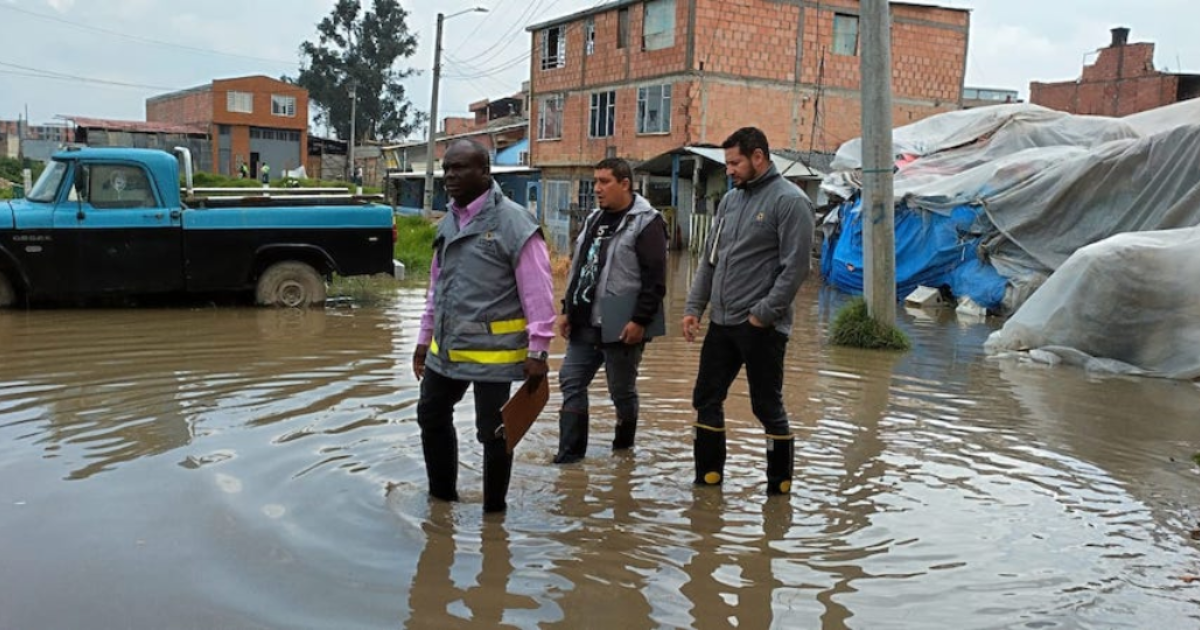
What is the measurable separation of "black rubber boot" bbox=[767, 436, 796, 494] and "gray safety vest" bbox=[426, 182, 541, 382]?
4.52ft

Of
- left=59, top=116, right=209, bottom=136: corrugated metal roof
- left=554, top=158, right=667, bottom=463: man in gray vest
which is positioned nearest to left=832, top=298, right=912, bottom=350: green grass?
left=554, top=158, right=667, bottom=463: man in gray vest

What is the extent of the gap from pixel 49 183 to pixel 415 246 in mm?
9383

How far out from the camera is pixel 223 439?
5.84 meters

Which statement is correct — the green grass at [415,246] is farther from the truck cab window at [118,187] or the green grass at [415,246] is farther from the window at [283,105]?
the window at [283,105]

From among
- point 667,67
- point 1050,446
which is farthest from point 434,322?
point 667,67

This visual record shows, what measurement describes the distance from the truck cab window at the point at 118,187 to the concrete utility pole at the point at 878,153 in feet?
25.2

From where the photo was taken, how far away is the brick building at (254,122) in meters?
64.8

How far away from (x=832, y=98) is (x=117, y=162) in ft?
81.1

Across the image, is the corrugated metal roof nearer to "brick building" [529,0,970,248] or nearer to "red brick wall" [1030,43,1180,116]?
"brick building" [529,0,970,248]

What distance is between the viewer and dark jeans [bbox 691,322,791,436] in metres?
4.84

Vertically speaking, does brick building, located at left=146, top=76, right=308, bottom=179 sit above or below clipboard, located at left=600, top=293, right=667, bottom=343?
above

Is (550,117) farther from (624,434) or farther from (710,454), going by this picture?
(710,454)

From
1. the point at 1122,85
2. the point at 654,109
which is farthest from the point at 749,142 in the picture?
the point at 1122,85

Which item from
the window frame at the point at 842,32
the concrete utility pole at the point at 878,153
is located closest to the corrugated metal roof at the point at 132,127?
the window frame at the point at 842,32
